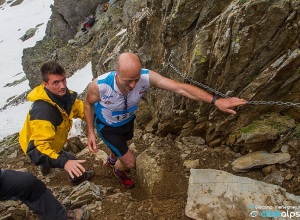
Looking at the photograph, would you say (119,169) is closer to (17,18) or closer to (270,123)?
(270,123)

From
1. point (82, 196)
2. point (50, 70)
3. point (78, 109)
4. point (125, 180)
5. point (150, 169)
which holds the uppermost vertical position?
point (50, 70)

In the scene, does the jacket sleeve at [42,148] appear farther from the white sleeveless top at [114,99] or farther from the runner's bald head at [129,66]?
the runner's bald head at [129,66]

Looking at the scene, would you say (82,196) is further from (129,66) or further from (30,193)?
(129,66)

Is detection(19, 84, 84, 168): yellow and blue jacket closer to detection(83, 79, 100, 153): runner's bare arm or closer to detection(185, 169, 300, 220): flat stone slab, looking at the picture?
detection(83, 79, 100, 153): runner's bare arm

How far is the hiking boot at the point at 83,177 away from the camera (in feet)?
23.3

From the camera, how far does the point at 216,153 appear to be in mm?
6332

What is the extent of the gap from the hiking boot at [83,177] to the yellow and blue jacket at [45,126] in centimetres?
137

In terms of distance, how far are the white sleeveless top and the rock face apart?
1.27 m

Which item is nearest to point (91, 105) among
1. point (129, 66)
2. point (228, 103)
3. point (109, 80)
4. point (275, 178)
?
point (109, 80)

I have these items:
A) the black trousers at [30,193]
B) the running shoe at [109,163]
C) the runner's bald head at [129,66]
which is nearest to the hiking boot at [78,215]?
the black trousers at [30,193]

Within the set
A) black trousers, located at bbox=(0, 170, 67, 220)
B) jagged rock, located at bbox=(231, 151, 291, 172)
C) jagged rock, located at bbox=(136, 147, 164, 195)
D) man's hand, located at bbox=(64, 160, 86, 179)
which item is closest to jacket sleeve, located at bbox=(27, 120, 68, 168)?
man's hand, located at bbox=(64, 160, 86, 179)

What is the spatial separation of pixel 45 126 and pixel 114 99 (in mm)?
1334

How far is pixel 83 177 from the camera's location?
7.23 meters

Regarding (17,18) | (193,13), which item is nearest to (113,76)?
(193,13)
